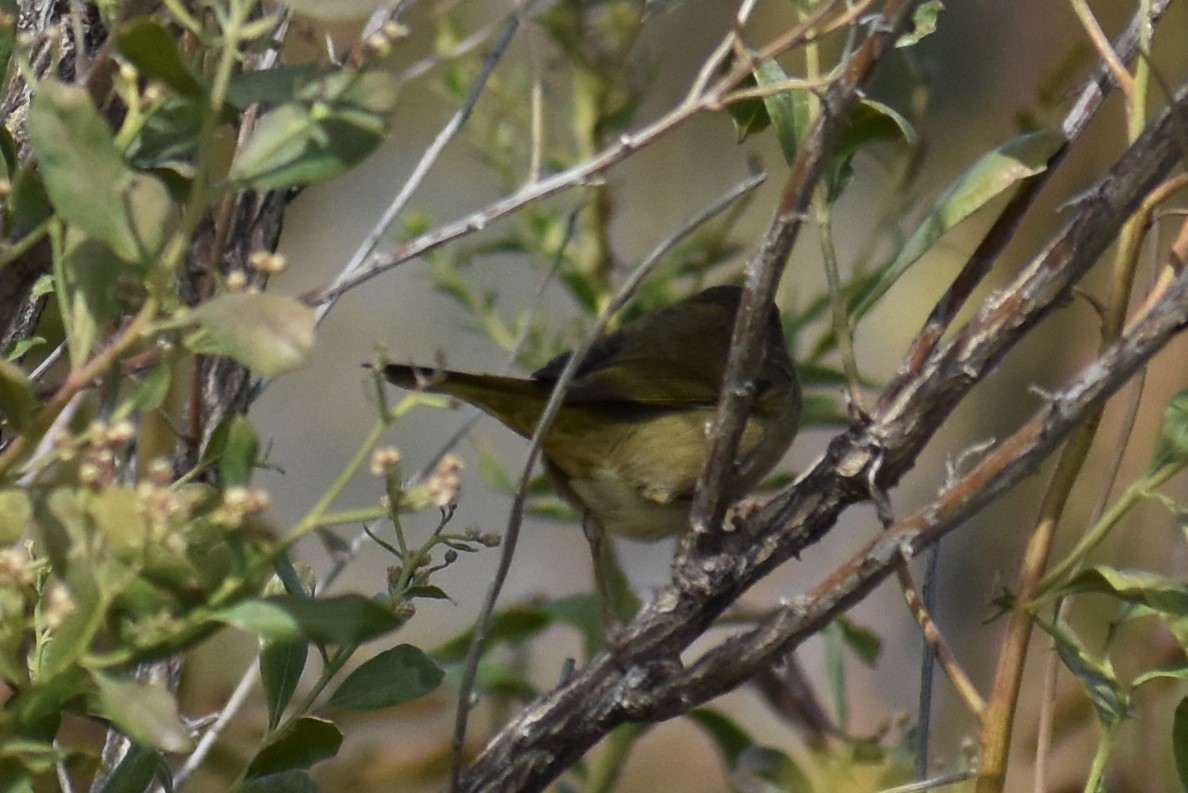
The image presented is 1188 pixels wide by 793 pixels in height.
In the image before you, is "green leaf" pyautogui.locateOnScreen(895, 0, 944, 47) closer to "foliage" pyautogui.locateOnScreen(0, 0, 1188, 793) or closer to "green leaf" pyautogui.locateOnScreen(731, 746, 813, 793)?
"foliage" pyautogui.locateOnScreen(0, 0, 1188, 793)

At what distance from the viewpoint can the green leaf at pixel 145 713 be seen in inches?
22.8

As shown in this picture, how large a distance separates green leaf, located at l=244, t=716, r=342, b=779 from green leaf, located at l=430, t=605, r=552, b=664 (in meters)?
0.77

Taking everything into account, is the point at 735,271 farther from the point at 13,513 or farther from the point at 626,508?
the point at 13,513

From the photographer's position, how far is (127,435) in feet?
1.91

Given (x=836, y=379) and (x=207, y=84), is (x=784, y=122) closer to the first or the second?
(x=207, y=84)

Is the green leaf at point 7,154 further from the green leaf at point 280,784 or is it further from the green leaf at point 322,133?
the green leaf at point 280,784

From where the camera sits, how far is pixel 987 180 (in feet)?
3.25

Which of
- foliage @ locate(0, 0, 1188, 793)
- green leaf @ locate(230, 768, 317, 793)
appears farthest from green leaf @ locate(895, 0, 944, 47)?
green leaf @ locate(230, 768, 317, 793)

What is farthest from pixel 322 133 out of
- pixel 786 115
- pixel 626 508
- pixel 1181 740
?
pixel 626 508

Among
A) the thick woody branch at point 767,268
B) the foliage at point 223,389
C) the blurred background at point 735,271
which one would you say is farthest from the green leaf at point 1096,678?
the blurred background at point 735,271

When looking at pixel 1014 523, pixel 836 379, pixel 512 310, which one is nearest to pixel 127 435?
pixel 836 379

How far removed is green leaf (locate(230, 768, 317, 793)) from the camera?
864mm

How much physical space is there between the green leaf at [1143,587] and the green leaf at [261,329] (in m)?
0.63

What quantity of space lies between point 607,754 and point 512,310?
1.43 metres
